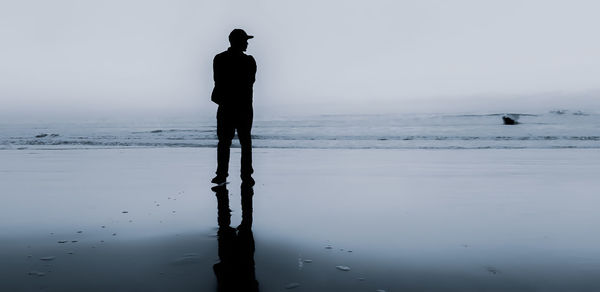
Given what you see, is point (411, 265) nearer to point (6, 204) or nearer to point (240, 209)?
point (240, 209)

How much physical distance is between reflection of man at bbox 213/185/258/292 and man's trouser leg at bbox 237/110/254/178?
1.75 m

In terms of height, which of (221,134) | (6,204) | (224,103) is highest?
(224,103)

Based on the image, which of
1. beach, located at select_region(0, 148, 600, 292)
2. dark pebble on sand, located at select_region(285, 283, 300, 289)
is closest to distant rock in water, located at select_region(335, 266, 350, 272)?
beach, located at select_region(0, 148, 600, 292)

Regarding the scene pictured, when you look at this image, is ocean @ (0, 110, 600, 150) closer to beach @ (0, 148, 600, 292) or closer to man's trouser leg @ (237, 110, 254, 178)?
man's trouser leg @ (237, 110, 254, 178)

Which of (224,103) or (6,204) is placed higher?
(224,103)

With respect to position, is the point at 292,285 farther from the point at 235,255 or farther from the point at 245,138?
the point at 245,138

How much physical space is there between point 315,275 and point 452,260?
858 millimetres

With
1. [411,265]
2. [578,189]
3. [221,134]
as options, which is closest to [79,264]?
[411,265]

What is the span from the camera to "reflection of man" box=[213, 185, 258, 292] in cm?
235

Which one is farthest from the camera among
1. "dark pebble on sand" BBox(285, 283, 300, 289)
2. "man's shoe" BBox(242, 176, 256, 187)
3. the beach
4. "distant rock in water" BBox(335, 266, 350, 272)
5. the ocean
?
the ocean

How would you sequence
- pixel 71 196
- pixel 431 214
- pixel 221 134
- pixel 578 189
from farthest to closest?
pixel 221 134, pixel 578 189, pixel 71 196, pixel 431 214

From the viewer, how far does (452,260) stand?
2809 millimetres

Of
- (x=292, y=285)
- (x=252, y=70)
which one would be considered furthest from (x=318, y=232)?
(x=252, y=70)

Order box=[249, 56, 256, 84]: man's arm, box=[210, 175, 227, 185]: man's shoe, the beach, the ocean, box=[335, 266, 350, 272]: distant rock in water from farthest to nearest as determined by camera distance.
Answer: the ocean → box=[210, 175, 227, 185]: man's shoe → box=[249, 56, 256, 84]: man's arm → box=[335, 266, 350, 272]: distant rock in water → the beach
